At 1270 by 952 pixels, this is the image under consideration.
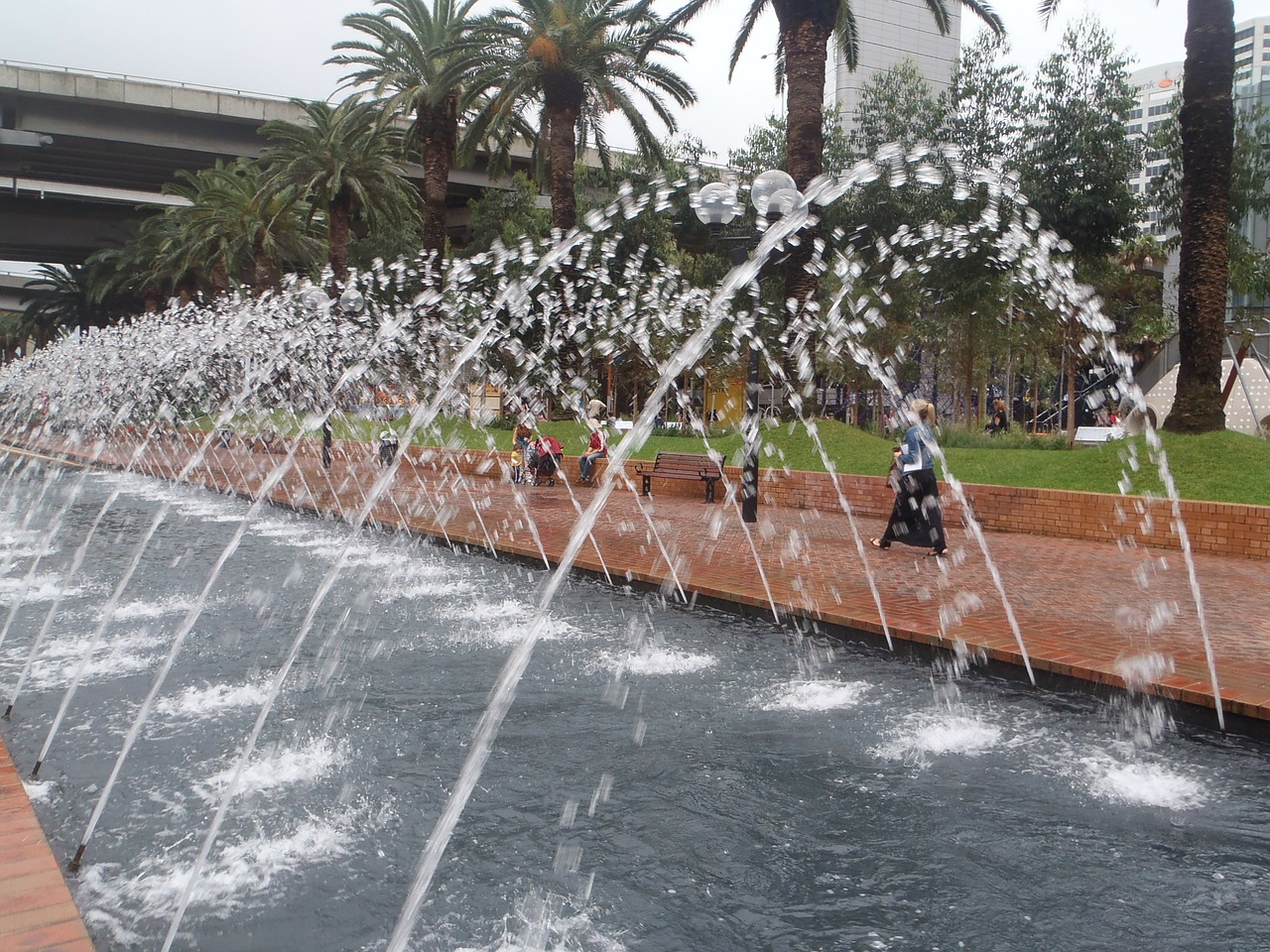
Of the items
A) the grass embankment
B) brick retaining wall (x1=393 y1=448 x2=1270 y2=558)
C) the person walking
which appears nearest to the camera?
the person walking

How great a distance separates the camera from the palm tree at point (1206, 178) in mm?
12828

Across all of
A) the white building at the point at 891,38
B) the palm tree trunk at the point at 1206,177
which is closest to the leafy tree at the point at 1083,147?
the palm tree trunk at the point at 1206,177

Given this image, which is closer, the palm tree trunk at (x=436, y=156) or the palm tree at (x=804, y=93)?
the palm tree at (x=804, y=93)

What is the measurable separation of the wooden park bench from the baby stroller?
1.94 m

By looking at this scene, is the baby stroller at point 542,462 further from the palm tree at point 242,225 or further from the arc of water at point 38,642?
the palm tree at point 242,225

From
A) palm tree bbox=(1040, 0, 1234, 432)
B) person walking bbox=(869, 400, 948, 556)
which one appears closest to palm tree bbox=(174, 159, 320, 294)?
palm tree bbox=(1040, 0, 1234, 432)

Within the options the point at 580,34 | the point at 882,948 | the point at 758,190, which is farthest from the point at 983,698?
the point at 580,34

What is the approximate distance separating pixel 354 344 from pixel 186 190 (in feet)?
52.4

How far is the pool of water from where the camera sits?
3396mm

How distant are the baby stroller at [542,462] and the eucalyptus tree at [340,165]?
528 inches

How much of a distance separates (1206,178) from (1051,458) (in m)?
3.99

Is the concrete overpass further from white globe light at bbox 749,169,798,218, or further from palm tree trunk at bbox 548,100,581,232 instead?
white globe light at bbox 749,169,798,218

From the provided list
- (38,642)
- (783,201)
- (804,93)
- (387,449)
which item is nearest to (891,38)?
(804,93)

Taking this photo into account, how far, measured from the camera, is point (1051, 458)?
1458cm
